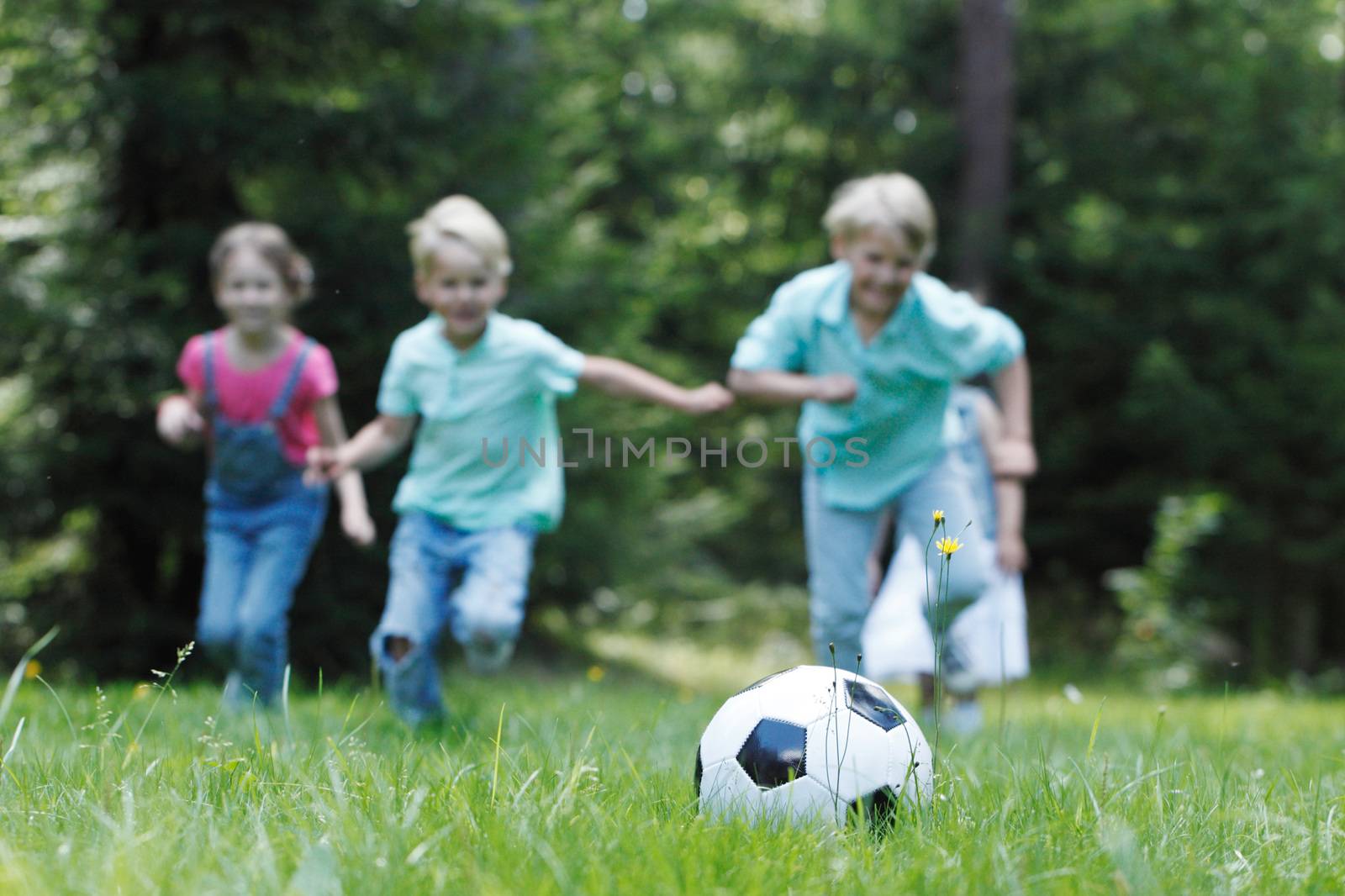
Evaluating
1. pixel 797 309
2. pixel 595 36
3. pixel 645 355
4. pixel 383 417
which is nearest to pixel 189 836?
pixel 383 417

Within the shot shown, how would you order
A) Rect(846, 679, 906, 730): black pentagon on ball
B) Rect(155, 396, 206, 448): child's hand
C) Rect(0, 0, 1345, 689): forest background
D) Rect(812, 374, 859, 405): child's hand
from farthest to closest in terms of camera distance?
Rect(0, 0, 1345, 689): forest background < Rect(155, 396, 206, 448): child's hand < Rect(812, 374, 859, 405): child's hand < Rect(846, 679, 906, 730): black pentagon on ball

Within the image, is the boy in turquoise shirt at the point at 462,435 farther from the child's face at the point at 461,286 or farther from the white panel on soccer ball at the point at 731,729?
the white panel on soccer ball at the point at 731,729

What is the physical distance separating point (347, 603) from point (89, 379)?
1.86 metres

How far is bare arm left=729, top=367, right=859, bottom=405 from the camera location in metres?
3.86

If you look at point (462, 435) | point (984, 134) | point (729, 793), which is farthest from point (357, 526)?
point (984, 134)

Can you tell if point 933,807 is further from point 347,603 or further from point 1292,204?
point 1292,204

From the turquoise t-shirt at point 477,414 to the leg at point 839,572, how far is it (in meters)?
0.95

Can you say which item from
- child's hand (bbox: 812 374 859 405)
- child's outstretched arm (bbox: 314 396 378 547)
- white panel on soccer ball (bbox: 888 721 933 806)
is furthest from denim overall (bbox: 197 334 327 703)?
white panel on soccer ball (bbox: 888 721 933 806)

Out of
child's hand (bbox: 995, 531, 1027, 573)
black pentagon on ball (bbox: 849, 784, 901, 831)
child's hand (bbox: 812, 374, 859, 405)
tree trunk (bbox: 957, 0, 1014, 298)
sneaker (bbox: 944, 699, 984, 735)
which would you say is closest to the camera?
black pentagon on ball (bbox: 849, 784, 901, 831)

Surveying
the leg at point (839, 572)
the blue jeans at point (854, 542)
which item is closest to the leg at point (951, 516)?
the blue jeans at point (854, 542)

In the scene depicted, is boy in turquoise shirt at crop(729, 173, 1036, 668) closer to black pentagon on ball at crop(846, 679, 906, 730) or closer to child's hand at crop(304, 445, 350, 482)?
child's hand at crop(304, 445, 350, 482)

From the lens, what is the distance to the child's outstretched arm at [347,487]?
13.8ft

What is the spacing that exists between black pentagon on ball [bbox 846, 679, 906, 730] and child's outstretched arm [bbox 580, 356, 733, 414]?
1623mm

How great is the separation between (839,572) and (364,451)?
172cm
